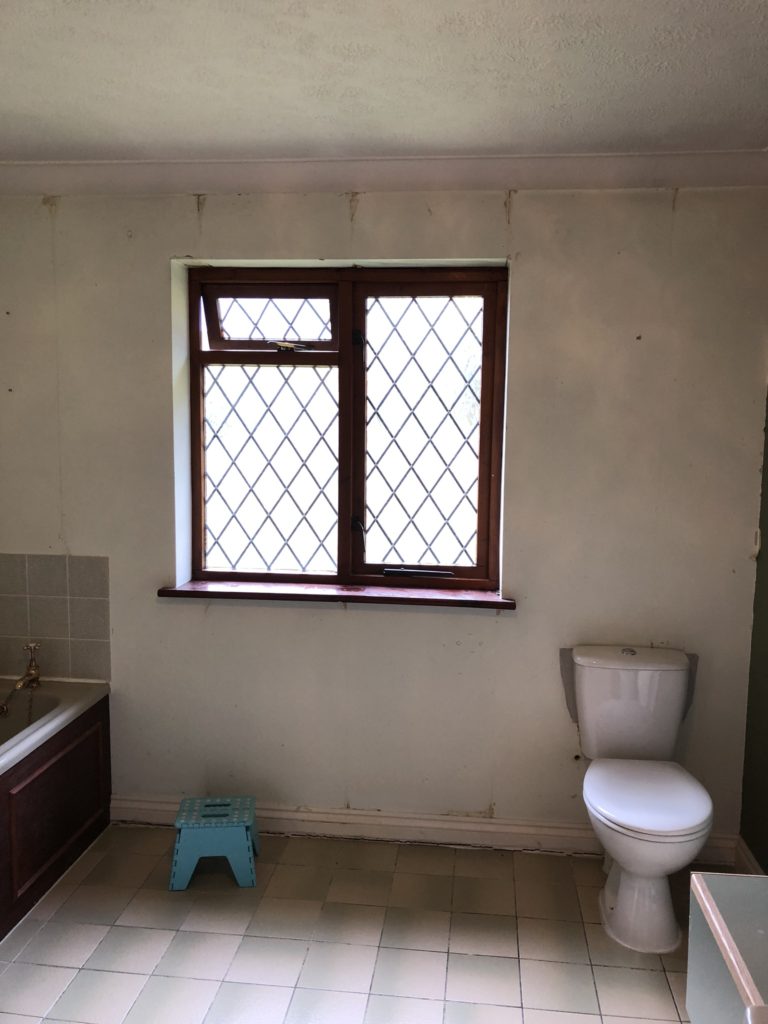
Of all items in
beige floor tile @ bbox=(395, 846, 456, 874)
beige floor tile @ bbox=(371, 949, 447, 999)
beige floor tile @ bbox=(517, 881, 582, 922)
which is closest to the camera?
beige floor tile @ bbox=(371, 949, 447, 999)

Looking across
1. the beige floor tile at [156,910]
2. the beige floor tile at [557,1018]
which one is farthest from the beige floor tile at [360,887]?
the beige floor tile at [557,1018]

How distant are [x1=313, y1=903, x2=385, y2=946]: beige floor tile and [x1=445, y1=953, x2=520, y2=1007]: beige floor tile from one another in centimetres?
25

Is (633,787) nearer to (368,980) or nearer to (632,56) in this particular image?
(368,980)

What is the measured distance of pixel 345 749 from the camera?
2.78m

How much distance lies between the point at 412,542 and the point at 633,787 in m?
1.09

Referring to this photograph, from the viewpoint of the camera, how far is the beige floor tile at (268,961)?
2.09m

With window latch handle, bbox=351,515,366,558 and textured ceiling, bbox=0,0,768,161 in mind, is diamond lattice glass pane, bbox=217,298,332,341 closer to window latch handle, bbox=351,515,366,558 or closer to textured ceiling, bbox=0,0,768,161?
textured ceiling, bbox=0,0,768,161

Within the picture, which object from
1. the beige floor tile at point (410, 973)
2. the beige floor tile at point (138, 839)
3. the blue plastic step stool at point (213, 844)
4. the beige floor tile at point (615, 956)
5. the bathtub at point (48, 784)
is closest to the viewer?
the beige floor tile at point (410, 973)

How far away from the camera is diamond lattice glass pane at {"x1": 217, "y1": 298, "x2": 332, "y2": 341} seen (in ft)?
9.14

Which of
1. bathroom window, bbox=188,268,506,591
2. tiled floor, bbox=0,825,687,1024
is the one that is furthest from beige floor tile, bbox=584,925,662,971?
bathroom window, bbox=188,268,506,591

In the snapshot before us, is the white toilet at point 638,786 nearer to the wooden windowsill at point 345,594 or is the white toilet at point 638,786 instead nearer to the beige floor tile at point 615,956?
the beige floor tile at point 615,956

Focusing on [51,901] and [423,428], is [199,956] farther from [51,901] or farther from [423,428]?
[423,428]

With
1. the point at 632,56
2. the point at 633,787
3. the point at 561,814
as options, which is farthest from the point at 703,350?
the point at 561,814

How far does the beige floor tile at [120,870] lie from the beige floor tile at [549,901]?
48.3 inches
